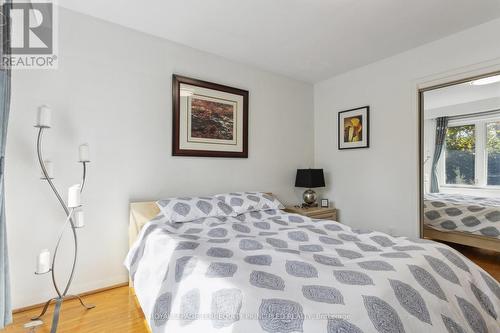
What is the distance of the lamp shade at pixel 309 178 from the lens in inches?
131

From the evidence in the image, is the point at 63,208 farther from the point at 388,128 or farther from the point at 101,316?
the point at 388,128

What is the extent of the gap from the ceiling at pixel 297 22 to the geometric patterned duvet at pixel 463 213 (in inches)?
65.6

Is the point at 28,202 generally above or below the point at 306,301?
above

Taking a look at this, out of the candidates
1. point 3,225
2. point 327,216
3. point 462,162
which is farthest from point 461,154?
point 3,225

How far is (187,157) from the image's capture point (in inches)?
109

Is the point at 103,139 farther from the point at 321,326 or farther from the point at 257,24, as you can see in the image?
the point at 321,326

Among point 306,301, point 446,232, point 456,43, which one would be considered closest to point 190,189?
point 306,301

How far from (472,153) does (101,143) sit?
11.8 ft

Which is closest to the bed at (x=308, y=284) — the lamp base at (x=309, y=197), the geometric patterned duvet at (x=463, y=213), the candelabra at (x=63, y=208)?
the candelabra at (x=63, y=208)

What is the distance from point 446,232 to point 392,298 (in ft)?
7.82

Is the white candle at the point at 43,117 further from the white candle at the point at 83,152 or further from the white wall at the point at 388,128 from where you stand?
the white wall at the point at 388,128

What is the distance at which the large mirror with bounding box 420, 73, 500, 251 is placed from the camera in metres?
2.42

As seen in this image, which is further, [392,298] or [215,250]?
[215,250]

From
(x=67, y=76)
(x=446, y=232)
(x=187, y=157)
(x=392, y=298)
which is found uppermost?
(x=67, y=76)
